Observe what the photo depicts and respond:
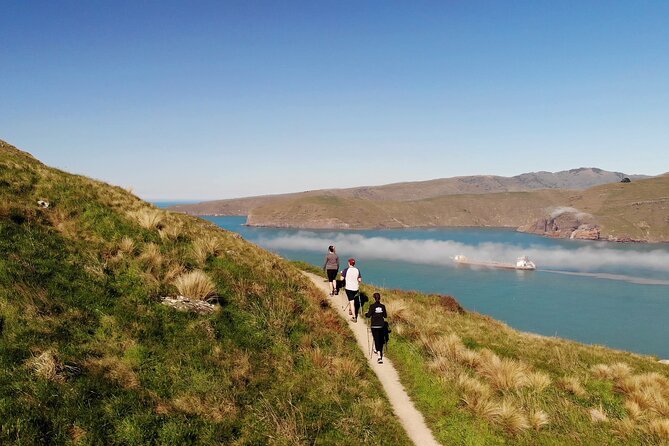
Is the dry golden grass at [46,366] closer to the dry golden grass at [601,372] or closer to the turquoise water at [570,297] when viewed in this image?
the dry golden grass at [601,372]

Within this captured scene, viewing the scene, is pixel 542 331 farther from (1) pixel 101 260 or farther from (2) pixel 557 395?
(1) pixel 101 260

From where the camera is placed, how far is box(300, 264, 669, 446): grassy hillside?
9141mm

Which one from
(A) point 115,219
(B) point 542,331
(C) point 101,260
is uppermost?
(A) point 115,219

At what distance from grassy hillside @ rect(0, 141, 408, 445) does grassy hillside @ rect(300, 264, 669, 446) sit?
72.7 inches

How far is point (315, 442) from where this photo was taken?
744cm

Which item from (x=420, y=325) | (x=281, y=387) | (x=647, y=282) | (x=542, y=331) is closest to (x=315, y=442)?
(x=281, y=387)

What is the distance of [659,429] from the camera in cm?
944

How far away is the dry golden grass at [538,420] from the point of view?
9383 millimetres

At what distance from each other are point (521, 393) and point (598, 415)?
2.09m

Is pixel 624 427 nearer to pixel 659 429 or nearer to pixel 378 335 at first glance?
pixel 659 429

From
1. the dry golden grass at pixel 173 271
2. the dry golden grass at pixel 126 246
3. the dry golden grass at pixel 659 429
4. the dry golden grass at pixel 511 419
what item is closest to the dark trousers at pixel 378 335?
the dry golden grass at pixel 511 419

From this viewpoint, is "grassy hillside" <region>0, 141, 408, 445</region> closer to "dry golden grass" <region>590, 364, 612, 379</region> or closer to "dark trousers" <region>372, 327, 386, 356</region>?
"dark trousers" <region>372, 327, 386, 356</region>

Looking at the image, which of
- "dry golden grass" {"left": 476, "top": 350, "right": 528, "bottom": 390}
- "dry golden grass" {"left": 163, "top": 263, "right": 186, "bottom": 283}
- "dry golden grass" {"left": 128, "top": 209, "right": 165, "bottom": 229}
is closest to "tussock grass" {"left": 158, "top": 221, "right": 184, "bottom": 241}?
"dry golden grass" {"left": 128, "top": 209, "right": 165, "bottom": 229}

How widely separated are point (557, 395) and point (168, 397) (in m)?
11.3
